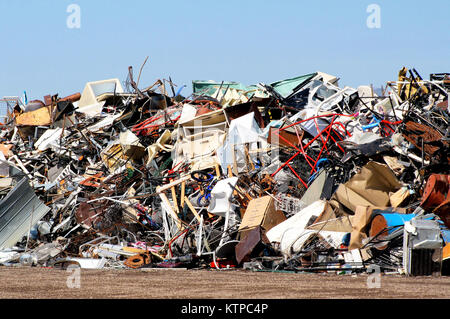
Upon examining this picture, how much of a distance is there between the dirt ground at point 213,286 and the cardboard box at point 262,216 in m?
1.28

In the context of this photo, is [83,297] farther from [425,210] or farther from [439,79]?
[439,79]

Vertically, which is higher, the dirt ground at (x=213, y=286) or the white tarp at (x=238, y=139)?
the white tarp at (x=238, y=139)

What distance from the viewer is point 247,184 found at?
1310 centimetres

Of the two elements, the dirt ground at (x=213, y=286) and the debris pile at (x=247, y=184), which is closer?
the dirt ground at (x=213, y=286)

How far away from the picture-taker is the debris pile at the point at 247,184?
1050 centimetres

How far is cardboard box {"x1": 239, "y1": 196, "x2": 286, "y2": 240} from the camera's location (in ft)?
38.5

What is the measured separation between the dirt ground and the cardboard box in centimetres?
128
